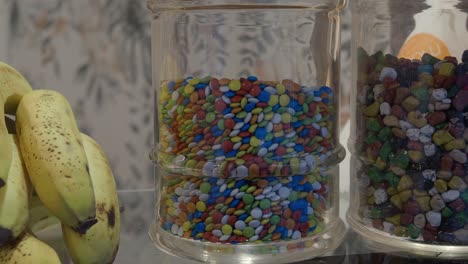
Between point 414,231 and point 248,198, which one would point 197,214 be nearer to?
point 248,198

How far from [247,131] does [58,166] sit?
0.58ft

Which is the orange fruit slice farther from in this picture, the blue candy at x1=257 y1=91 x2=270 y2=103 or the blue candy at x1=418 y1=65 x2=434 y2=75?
the blue candy at x1=257 y1=91 x2=270 y2=103

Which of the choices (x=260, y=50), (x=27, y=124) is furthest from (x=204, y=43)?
(x=27, y=124)

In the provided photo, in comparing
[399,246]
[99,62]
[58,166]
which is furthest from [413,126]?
[99,62]

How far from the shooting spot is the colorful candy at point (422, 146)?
1.94ft

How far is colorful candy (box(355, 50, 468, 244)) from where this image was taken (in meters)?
0.59

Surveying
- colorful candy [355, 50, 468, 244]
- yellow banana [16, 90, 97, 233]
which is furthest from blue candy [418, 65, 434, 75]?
yellow banana [16, 90, 97, 233]

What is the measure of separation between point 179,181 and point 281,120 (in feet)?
0.39

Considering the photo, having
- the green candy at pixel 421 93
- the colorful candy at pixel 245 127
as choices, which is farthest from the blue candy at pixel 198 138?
the green candy at pixel 421 93

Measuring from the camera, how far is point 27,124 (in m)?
0.54

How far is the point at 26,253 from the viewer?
1.61 feet

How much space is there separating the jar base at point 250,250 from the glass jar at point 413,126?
63mm

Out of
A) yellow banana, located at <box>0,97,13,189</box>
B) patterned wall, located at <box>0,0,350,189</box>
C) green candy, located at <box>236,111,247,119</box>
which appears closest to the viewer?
yellow banana, located at <box>0,97,13,189</box>

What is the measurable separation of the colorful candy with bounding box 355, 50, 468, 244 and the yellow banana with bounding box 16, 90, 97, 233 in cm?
29
